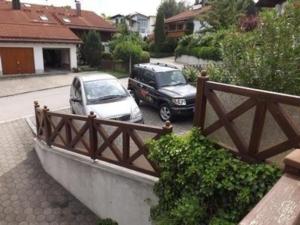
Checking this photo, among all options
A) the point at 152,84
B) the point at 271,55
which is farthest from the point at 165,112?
the point at 271,55

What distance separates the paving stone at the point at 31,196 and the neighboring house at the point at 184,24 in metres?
31.3

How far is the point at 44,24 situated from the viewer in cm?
2552

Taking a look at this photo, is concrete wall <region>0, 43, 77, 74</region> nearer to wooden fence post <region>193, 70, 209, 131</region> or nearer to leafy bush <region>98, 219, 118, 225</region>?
leafy bush <region>98, 219, 118, 225</region>

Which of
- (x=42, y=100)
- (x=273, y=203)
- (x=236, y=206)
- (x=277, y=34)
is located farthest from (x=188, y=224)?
(x=42, y=100)

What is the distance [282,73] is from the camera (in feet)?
15.6

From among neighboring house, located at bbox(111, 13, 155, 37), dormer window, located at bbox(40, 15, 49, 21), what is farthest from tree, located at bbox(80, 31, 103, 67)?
neighboring house, located at bbox(111, 13, 155, 37)

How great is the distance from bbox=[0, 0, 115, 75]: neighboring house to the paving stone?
15179 mm

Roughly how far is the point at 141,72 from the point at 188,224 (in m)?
8.62

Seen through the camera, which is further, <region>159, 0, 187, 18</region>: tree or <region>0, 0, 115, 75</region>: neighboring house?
<region>159, 0, 187, 18</region>: tree

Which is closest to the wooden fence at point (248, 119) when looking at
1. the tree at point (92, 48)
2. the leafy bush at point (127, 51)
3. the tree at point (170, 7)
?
the leafy bush at point (127, 51)

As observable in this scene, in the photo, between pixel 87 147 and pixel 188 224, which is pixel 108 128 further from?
pixel 188 224

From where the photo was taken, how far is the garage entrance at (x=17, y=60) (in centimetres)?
2153

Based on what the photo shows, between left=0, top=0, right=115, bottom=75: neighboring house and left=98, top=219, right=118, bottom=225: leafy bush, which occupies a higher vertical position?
left=0, top=0, right=115, bottom=75: neighboring house

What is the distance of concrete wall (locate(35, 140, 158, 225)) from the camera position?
16.5 feet
